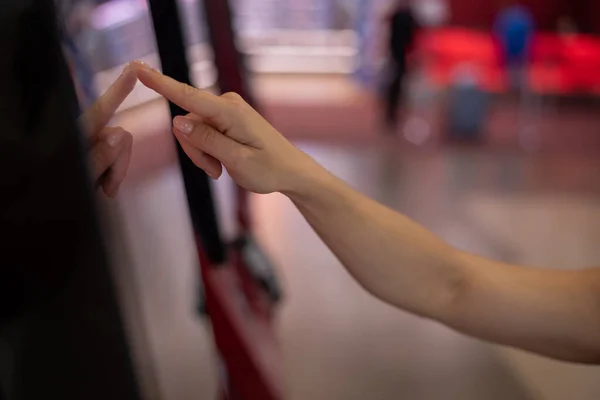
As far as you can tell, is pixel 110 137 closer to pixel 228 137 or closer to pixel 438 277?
pixel 228 137

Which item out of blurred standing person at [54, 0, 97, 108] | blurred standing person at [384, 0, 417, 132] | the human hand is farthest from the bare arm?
blurred standing person at [384, 0, 417, 132]

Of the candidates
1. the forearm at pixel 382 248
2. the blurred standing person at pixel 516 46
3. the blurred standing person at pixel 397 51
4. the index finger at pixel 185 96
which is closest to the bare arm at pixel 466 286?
the forearm at pixel 382 248

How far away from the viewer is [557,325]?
89 centimetres

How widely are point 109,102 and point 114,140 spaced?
35mm

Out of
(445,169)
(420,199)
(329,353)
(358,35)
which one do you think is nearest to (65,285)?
(329,353)

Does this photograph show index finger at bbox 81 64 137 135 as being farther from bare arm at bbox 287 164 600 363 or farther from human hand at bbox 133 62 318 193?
bare arm at bbox 287 164 600 363

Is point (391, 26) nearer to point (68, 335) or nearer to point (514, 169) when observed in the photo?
point (514, 169)

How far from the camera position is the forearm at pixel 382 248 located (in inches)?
30.8

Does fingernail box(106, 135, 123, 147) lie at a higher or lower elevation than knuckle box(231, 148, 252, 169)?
higher

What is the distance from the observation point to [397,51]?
4.52m

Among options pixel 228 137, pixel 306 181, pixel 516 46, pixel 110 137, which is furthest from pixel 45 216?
pixel 516 46

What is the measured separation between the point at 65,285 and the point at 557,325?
2.47 feet

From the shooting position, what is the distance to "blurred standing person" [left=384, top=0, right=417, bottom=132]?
443 centimetres

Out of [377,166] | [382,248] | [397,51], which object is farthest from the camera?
[397,51]
